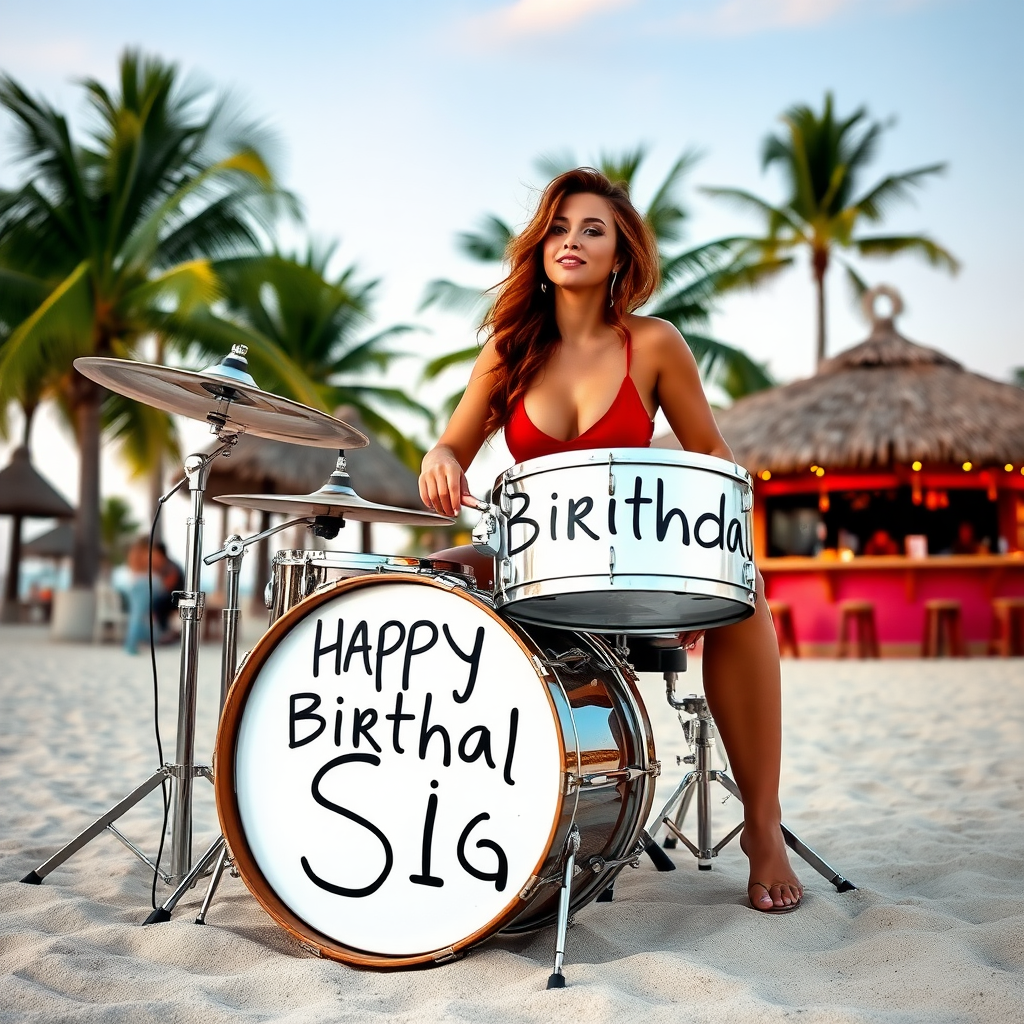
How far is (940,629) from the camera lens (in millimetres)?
14219

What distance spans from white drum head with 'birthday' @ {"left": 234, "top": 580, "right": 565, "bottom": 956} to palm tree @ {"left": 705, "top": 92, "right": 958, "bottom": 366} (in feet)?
71.0

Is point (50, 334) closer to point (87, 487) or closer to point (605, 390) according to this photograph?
point (87, 487)

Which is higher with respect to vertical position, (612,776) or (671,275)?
(671,275)

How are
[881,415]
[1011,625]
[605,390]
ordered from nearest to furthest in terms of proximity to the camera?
[605,390]
[1011,625]
[881,415]

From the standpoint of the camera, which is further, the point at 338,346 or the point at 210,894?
the point at 338,346

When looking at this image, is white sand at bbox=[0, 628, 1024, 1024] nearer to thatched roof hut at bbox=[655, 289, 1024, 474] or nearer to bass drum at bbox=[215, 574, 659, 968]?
bass drum at bbox=[215, 574, 659, 968]

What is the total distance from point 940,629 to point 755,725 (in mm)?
12885

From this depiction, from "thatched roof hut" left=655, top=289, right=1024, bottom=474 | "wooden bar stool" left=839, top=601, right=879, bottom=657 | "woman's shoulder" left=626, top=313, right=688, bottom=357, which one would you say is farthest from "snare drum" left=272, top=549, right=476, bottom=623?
"wooden bar stool" left=839, top=601, right=879, bottom=657

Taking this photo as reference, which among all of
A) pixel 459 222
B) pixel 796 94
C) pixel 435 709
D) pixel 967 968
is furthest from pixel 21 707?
pixel 796 94

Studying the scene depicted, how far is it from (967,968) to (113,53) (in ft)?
61.3

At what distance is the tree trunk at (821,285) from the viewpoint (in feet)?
74.9

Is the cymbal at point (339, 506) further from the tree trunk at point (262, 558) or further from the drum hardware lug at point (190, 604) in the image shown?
the tree trunk at point (262, 558)

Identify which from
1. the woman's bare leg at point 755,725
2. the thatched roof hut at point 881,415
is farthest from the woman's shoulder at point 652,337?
the thatched roof hut at point 881,415

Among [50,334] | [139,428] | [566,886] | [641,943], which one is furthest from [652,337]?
[139,428]
